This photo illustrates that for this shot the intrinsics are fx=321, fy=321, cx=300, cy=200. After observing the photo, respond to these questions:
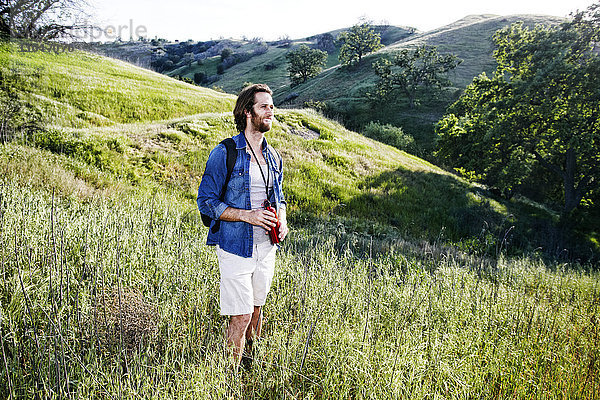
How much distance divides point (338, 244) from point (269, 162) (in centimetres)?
500

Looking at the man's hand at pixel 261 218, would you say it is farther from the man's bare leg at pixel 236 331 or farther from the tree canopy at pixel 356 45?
A: the tree canopy at pixel 356 45

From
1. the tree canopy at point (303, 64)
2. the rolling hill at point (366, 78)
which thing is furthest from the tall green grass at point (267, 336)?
the tree canopy at point (303, 64)

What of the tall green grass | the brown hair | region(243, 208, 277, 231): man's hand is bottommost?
the tall green grass

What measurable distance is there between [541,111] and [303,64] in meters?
62.0

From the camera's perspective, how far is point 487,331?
11.6 feet

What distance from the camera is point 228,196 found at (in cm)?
270

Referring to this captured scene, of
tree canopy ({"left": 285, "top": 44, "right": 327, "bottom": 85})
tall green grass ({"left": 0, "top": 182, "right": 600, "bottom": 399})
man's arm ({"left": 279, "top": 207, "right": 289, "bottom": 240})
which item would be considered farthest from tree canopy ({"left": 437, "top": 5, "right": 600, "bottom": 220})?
tree canopy ({"left": 285, "top": 44, "right": 327, "bottom": 85})

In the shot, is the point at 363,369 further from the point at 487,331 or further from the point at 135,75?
the point at 135,75

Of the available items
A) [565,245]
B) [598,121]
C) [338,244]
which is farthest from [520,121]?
[338,244]

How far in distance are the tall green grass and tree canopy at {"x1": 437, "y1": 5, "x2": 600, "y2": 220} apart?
57.6 ft

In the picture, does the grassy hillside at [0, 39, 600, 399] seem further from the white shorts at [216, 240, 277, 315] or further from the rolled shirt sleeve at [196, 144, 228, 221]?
the rolled shirt sleeve at [196, 144, 228, 221]

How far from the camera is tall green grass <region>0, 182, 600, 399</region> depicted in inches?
92.9

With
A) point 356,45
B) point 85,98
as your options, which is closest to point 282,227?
point 85,98

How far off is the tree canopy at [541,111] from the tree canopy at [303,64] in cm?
5631
